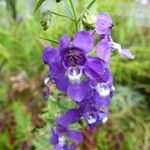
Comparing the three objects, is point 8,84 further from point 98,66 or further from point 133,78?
point 98,66

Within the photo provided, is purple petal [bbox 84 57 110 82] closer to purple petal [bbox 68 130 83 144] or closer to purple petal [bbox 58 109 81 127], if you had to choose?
purple petal [bbox 58 109 81 127]

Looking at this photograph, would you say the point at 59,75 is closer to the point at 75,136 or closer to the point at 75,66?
the point at 75,66

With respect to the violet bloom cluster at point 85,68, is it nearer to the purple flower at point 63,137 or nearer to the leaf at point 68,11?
the leaf at point 68,11

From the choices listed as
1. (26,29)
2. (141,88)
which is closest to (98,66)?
(26,29)

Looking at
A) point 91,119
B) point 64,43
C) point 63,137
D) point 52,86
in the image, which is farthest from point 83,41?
point 52,86

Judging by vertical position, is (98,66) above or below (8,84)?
above
